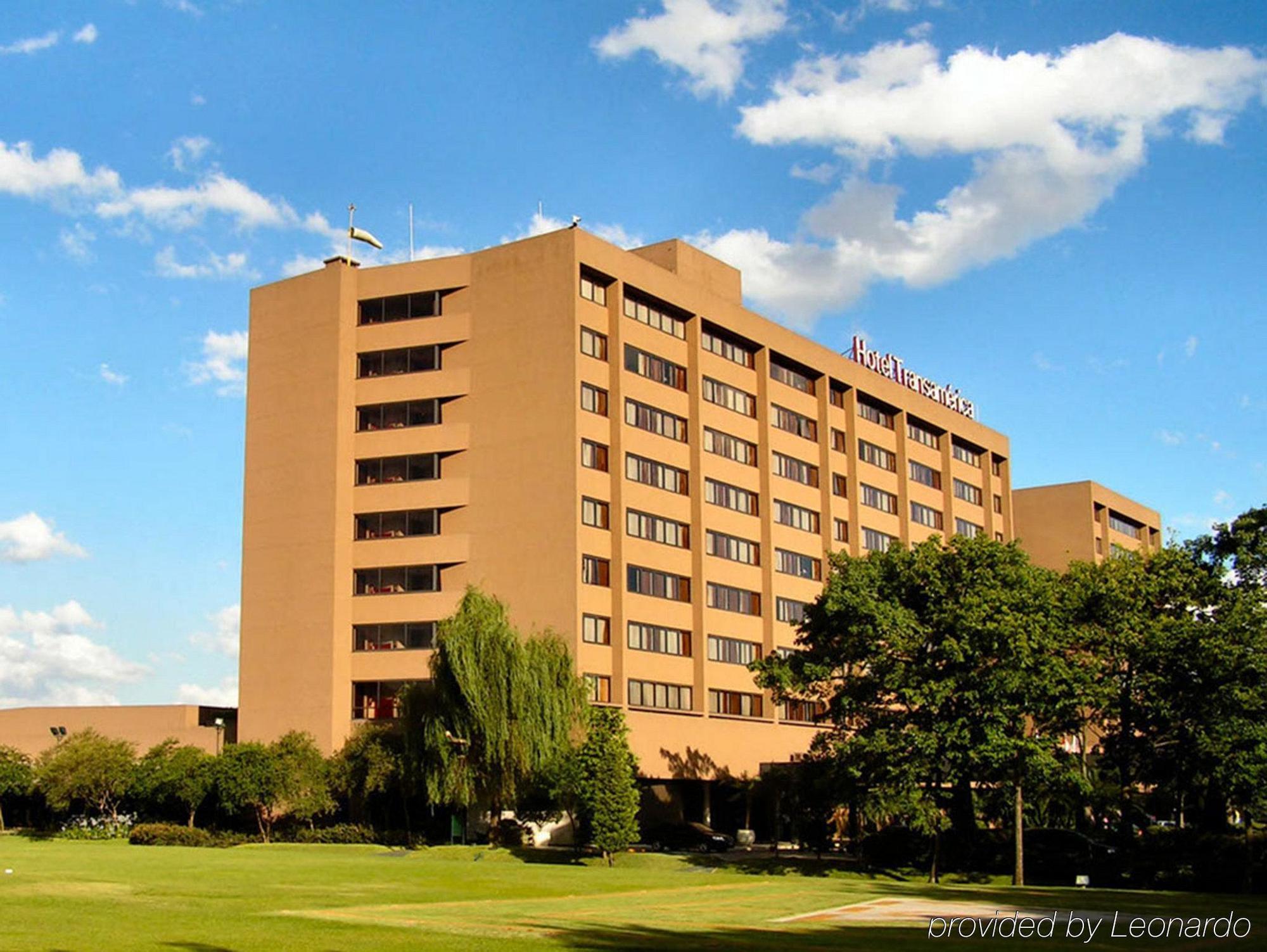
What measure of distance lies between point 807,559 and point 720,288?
64.7 ft

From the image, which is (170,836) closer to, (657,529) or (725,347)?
(657,529)

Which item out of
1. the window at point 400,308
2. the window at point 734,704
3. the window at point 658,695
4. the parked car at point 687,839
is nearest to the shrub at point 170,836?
the parked car at point 687,839

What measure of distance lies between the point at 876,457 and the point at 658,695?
3530 cm

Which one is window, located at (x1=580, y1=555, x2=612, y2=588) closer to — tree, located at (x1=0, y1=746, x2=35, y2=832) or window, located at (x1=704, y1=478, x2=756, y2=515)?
window, located at (x1=704, y1=478, x2=756, y2=515)

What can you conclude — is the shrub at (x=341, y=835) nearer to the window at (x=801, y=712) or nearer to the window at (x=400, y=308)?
the window at (x=400, y=308)

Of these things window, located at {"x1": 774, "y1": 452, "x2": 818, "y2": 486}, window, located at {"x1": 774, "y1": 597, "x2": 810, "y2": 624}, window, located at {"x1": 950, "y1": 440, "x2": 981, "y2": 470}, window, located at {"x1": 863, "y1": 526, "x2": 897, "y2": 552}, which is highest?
window, located at {"x1": 950, "y1": 440, "x2": 981, "y2": 470}

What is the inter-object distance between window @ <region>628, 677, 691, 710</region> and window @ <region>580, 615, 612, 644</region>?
2.94m

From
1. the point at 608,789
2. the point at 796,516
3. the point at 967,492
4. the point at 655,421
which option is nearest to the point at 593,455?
the point at 655,421

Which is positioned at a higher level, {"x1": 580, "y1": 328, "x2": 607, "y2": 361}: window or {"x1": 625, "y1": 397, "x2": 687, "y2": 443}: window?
{"x1": 580, "y1": 328, "x2": 607, "y2": 361}: window

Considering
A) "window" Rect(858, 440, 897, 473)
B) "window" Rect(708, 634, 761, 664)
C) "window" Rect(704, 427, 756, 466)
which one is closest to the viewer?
"window" Rect(708, 634, 761, 664)

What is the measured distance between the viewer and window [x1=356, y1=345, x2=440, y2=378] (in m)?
83.8

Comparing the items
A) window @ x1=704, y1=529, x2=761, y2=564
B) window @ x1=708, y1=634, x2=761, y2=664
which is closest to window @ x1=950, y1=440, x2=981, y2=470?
window @ x1=704, y1=529, x2=761, y2=564

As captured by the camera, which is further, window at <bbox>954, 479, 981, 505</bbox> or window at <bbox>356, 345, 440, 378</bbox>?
window at <bbox>954, 479, 981, 505</bbox>

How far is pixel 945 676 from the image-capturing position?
5588cm
